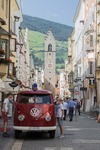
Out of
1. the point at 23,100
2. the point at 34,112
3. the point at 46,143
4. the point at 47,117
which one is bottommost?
the point at 46,143

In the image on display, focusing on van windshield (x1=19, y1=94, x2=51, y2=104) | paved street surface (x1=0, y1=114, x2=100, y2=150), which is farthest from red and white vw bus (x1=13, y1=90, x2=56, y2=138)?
paved street surface (x1=0, y1=114, x2=100, y2=150)

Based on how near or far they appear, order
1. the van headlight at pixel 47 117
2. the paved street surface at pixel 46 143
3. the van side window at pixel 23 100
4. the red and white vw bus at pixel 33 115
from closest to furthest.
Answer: the paved street surface at pixel 46 143 → the red and white vw bus at pixel 33 115 → the van headlight at pixel 47 117 → the van side window at pixel 23 100

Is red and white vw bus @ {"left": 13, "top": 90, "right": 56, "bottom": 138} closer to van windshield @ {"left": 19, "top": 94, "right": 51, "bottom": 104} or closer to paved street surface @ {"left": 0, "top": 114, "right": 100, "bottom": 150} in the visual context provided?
van windshield @ {"left": 19, "top": 94, "right": 51, "bottom": 104}

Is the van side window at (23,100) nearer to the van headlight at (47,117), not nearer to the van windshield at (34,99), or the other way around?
the van windshield at (34,99)

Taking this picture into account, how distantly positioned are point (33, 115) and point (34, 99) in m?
0.90

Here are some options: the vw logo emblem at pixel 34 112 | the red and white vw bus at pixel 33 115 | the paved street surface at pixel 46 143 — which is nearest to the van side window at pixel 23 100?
the red and white vw bus at pixel 33 115

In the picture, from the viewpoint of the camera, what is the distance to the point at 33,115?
19594 mm

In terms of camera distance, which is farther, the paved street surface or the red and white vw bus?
the red and white vw bus

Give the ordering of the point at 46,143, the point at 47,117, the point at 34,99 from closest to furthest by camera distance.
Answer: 1. the point at 46,143
2. the point at 47,117
3. the point at 34,99

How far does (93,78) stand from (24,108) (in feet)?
141

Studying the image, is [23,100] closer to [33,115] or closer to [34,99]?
[34,99]

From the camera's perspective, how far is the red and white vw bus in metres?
19.6

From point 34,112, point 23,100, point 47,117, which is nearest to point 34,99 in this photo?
point 23,100

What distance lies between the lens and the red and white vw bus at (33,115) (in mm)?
19609
